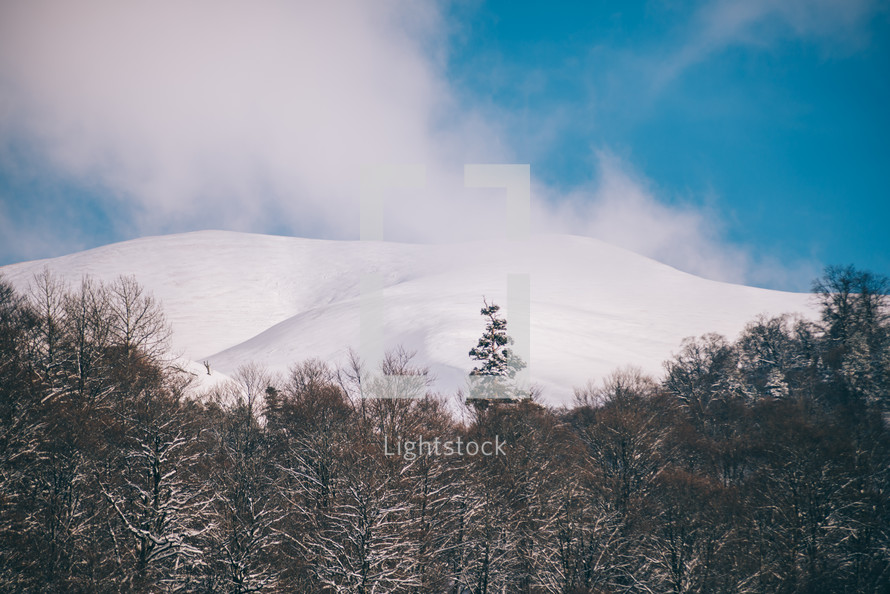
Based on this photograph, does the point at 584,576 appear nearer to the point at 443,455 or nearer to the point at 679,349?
the point at 443,455

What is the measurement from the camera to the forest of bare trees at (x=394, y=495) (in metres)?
25.3

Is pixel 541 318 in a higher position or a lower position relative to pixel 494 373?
higher

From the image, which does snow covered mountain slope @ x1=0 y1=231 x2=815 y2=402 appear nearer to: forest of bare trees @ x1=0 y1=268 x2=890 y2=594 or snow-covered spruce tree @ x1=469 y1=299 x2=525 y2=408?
snow-covered spruce tree @ x1=469 y1=299 x2=525 y2=408

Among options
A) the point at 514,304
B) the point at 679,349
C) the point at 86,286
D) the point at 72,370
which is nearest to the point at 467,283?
the point at 514,304

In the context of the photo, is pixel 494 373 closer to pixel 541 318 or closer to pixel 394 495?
pixel 394 495

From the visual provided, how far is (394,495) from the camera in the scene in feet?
91.6

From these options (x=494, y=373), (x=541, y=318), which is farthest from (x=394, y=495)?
(x=541, y=318)

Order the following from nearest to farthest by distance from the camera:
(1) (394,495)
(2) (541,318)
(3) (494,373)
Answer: (1) (394,495)
(3) (494,373)
(2) (541,318)

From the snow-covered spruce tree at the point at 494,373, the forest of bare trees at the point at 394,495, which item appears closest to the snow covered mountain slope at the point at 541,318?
the snow-covered spruce tree at the point at 494,373

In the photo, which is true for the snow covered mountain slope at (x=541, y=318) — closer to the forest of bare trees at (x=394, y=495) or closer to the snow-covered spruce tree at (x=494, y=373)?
the snow-covered spruce tree at (x=494, y=373)

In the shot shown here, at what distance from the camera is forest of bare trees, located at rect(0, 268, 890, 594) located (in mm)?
25281

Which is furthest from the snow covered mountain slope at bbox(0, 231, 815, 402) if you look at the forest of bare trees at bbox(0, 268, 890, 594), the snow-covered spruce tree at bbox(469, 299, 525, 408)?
the forest of bare trees at bbox(0, 268, 890, 594)

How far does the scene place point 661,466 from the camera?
139ft

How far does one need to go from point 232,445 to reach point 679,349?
287 ft
